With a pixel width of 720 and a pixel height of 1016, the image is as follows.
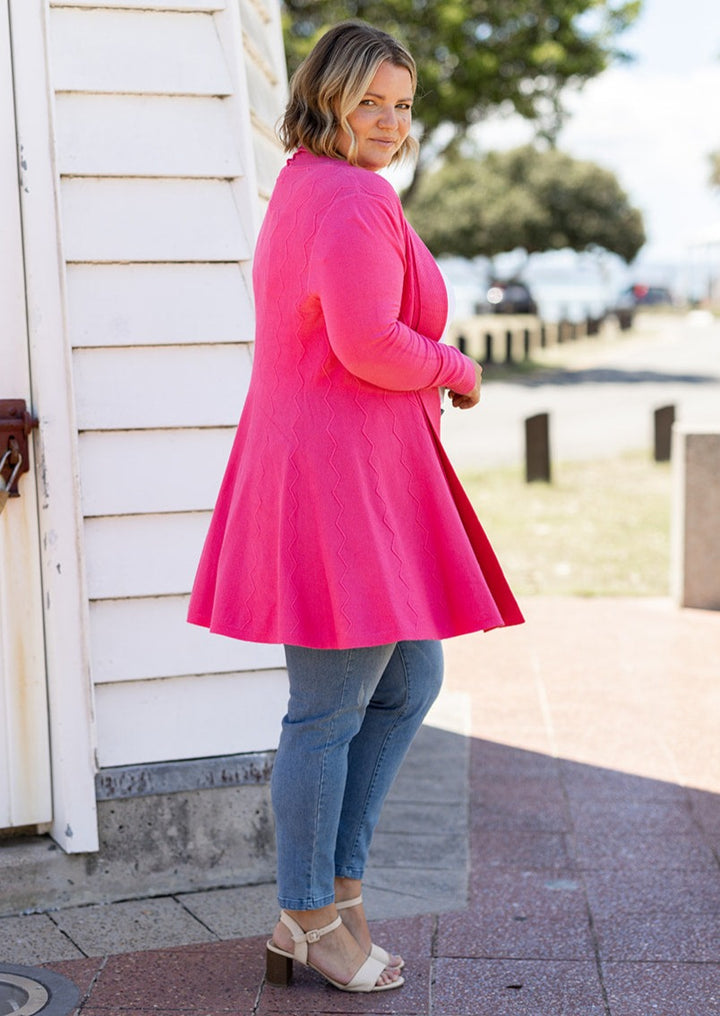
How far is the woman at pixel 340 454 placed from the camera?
8.20 feet

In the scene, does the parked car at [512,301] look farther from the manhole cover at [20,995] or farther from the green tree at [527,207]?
the manhole cover at [20,995]

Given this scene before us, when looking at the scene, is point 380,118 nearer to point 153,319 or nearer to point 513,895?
point 153,319

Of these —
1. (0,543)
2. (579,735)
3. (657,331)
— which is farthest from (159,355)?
(657,331)

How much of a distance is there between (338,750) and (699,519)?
15.4ft

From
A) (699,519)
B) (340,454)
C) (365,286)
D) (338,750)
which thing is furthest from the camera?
(699,519)

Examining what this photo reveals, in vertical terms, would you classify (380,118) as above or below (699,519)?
above

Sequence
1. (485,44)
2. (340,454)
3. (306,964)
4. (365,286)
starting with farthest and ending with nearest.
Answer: (485,44)
(306,964)
(340,454)
(365,286)

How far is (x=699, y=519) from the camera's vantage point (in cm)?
705

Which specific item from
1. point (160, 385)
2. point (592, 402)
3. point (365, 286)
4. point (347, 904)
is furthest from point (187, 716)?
point (592, 402)

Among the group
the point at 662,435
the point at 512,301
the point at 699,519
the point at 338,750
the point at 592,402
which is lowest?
the point at 592,402

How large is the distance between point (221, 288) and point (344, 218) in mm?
942

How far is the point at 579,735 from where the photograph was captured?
4.91 metres

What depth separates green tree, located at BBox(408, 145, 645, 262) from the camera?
224 ft

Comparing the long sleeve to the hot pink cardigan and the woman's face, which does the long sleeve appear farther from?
the woman's face
